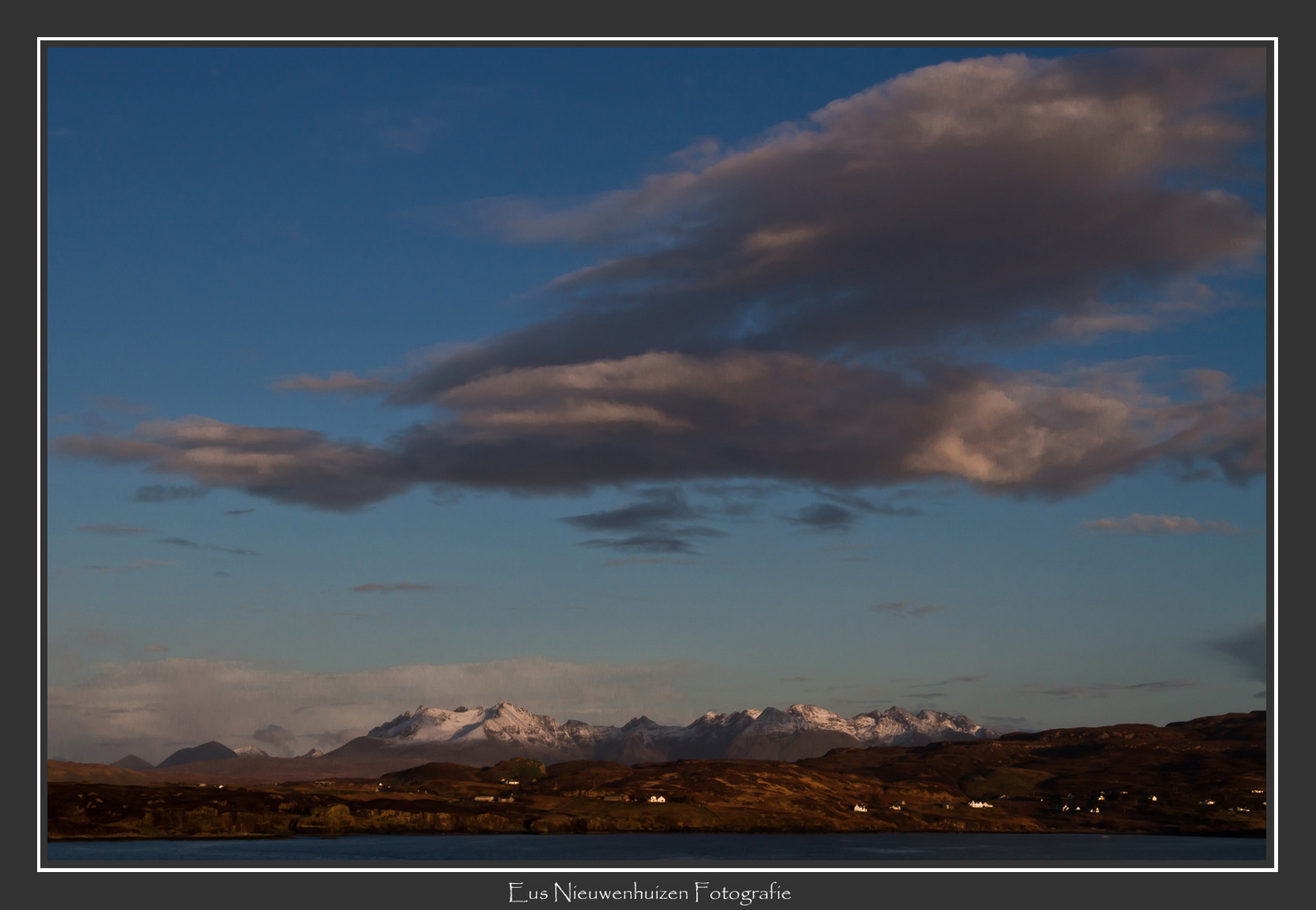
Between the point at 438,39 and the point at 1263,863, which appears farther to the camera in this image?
the point at 1263,863

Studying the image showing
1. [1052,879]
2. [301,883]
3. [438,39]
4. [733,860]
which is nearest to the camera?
[438,39]

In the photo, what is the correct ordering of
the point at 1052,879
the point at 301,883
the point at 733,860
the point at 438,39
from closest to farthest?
1. the point at 438,39
2. the point at 301,883
3. the point at 1052,879
4. the point at 733,860

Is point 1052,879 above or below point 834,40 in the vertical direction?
below

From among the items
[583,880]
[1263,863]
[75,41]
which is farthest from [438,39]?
[1263,863]

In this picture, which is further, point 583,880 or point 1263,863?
point 1263,863
